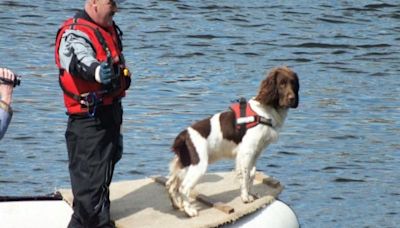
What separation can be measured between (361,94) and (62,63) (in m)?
9.01

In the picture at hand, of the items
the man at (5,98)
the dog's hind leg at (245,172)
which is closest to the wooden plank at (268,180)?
the dog's hind leg at (245,172)

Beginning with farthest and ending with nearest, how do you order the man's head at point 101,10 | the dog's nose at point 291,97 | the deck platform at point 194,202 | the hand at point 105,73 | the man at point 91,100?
1. the dog's nose at point 291,97
2. the deck platform at point 194,202
3. the man's head at point 101,10
4. the man at point 91,100
5. the hand at point 105,73

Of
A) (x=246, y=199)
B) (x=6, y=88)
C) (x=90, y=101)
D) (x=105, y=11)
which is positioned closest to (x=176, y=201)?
(x=246, y=199)

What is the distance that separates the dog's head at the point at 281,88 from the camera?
890 cm

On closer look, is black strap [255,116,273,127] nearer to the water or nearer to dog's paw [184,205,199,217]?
dog's paw [184,205,199,217]

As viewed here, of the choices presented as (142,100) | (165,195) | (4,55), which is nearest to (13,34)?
(4,55)

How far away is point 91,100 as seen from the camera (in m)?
8.16

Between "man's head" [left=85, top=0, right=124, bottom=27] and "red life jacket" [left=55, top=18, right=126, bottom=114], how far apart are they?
0.05 m

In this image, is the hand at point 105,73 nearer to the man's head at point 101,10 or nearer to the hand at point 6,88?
the man's head at point 101,10

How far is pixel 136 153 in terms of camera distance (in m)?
13.2

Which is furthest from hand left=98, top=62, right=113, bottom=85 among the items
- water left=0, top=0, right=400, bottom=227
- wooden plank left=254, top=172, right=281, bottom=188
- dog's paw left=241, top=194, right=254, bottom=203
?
water left=0, top=0, right=400, bottom=227

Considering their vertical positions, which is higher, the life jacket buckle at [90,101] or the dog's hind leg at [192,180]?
the life jacket buckle at [90,101]

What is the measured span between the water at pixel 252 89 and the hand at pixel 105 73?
12.9ft

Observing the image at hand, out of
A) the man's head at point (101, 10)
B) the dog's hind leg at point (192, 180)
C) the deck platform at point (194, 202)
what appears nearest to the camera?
the man's head at point (101, 10)
